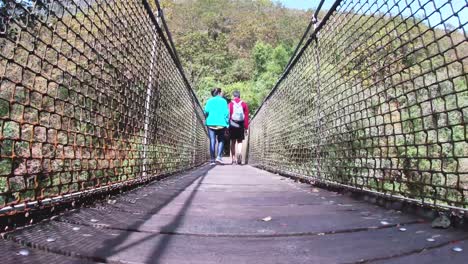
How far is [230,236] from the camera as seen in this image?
4.12 feet

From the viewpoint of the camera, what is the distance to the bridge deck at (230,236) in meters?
0.99

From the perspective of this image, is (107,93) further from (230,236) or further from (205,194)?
(230,236)

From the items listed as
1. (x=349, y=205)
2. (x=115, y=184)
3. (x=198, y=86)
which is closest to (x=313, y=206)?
(x=349, y=205)

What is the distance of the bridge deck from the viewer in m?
0.99

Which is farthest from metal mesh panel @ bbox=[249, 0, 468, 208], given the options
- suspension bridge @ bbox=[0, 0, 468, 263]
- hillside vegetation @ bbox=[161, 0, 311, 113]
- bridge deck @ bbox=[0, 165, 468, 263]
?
hillside vegetation @ bbox=[161, 0, 311, 113]

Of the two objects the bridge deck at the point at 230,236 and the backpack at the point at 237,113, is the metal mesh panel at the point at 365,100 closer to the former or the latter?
the bridge deck at the point at 230,236

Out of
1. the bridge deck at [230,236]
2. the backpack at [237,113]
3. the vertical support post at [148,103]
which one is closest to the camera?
the bridge deck at [230,236]

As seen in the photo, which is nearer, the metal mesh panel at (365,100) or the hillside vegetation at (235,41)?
the metal mesh panel at (365,100)

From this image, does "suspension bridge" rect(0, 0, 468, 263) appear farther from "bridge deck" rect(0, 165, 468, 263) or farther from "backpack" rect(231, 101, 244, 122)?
"backpack" rect(231, 101, 244, 122)

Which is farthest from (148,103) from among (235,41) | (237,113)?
(235,41)

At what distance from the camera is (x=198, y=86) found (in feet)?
81.8

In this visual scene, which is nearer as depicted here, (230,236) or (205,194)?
(230,236)

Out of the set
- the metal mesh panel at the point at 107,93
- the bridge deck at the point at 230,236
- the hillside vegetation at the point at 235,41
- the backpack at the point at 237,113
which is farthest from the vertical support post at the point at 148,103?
the hillside vegetation at the point at 235,41

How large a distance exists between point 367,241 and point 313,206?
0.81 metres
